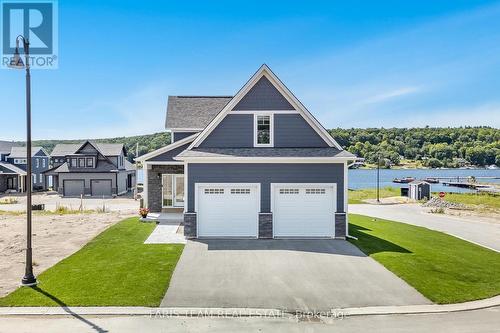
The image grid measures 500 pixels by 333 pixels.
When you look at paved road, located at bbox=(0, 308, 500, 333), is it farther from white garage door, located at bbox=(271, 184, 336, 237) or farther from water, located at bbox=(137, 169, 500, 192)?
water, located at bbox=(137, 169, 500, 192)

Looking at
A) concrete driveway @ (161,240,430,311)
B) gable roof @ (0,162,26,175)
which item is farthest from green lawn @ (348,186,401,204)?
gable roof @ (0,162,26,175)

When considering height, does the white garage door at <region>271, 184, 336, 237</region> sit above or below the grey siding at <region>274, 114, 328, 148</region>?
below

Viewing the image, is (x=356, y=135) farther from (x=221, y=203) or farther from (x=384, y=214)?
(x=221, y=203)

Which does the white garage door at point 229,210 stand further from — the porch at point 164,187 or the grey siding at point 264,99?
the porch at point 164,187

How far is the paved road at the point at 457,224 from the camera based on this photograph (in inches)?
760

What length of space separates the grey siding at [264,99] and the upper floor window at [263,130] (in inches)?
19.9

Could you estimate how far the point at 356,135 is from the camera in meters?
155

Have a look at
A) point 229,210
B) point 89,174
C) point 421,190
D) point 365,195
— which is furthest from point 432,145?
point 229,210

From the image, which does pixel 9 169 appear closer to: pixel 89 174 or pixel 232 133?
pixel 89 174

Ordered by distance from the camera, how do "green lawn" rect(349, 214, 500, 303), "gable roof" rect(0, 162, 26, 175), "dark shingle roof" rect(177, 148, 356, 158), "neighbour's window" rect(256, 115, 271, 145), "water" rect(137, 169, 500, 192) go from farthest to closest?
"water" rect(137, 169, 500, 192) → "gable roof" rect(0, 162, 26, 175) → "neighbour's window" rect(256, 115, 271, 145) → "dark shingle roof" rect(177, 148, 356, 158) → "green lawn" rect(349, 214, 500, 303)

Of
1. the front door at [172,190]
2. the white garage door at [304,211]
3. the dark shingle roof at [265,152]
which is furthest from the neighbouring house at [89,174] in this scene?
the white garage door at [304,211]

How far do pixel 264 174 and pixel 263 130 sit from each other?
2.40 m

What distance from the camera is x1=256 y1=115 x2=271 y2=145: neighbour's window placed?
A: 17594 mm

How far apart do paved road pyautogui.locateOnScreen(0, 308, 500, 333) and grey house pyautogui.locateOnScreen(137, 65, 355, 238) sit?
808 centimetres
